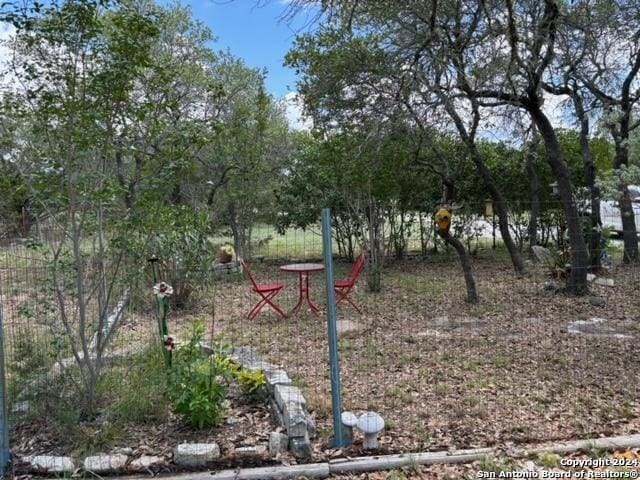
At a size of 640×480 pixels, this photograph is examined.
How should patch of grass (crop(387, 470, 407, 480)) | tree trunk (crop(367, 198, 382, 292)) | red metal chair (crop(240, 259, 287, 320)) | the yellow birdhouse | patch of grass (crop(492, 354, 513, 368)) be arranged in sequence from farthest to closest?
tree trunk (crop(367, 198, 382, 292)) → the yellow birdhouse → red metal chair (crop(240, 259, 287, 320)) → patch of grass (crop(492, 354, 513, 368)) → patch of grass (crop(387, 470, 407, 480))

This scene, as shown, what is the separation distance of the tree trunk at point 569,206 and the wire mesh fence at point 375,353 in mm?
→ 213

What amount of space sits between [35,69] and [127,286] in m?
1.30

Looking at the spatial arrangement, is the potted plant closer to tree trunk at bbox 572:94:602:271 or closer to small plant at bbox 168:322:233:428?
tree trunk at bbox 572:94:602:271

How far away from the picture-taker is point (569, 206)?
19.9 ft

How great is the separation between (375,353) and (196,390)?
6.06 feet

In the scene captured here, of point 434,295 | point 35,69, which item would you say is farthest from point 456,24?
point 35,69

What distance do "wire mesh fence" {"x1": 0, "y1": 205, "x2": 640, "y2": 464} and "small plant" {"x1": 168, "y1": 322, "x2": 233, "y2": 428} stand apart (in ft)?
0.29

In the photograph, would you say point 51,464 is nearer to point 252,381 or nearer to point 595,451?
point 252,381

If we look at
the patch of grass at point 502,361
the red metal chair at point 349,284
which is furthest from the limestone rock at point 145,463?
the red metal chair at point 349,284

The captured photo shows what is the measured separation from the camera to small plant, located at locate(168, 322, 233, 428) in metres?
2.67

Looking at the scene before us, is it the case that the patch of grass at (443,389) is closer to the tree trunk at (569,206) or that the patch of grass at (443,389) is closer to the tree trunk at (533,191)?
the tree trunk at (569,206)

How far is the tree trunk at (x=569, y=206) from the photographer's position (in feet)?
19.4

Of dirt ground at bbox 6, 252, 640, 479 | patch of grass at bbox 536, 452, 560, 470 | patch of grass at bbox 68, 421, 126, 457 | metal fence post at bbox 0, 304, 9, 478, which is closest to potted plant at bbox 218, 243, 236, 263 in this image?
dirt ground at bbox 6, 252, 640, 479

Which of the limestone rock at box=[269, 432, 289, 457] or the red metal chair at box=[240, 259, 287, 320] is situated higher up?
the red metal chair at box=[240, 259, 287, 320]
